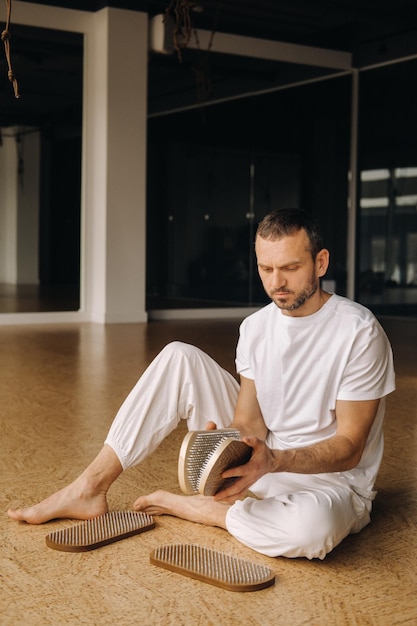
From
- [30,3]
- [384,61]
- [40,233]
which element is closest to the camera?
[30,3]

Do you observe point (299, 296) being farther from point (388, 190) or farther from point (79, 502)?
point (388, 190)

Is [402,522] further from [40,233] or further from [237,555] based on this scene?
[40,233]

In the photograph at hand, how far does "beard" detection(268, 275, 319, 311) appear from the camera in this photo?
6.93 ft

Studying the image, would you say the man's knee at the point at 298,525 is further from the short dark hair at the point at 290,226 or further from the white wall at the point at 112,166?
the white wall at the point at 112,166

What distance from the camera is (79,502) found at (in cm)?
236

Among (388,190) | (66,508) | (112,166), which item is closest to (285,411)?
(66,508)

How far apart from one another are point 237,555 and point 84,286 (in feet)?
23.8

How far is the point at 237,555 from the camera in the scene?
2.15 m

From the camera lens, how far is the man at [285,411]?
2.06 m

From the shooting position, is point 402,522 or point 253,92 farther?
point 253,92

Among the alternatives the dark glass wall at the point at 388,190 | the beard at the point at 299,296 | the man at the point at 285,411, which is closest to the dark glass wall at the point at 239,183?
the dark glass wall at the point at 388,190

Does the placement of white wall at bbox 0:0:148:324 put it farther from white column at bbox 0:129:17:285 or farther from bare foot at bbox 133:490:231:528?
bare foot at bbox 133:490:231:528

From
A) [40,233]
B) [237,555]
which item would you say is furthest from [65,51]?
[237,555]

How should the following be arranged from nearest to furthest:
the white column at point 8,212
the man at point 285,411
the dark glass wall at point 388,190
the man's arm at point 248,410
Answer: the man at point 285,411 < the man's arm at point 248,410 < the white column at point 8,212 < the dark glass wall at point 388,190
